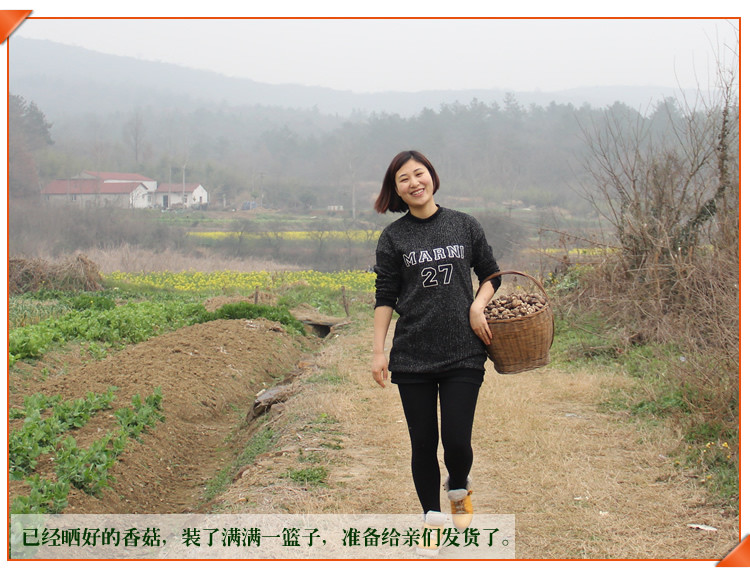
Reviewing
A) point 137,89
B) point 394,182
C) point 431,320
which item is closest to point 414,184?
point 394,182

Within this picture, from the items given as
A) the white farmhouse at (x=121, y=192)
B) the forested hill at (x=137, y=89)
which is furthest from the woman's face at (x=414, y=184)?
the forested hill at (x=137, y=89)

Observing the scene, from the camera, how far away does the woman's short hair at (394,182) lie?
3982 mm

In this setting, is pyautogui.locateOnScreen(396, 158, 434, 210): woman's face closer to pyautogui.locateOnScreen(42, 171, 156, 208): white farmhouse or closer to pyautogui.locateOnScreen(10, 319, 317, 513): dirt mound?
pyautogui.locateOnScreen(10, 319, 317, 513): dirt mound

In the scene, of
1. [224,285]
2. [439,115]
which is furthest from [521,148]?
[224,285]

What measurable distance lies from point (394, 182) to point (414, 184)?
15 centimetres

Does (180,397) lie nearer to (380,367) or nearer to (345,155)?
(380,367)

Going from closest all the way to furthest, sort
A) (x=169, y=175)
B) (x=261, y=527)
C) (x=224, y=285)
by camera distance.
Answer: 1. (x=261, y=527)
2. (x=224, y=285)
3. (x=169, y=175)

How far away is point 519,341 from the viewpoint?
4.05 m

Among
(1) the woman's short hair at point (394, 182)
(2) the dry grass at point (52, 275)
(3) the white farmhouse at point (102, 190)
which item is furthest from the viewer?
(3) the white farmhouse at point (102, 190)

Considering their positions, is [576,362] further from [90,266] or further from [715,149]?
[90,266]

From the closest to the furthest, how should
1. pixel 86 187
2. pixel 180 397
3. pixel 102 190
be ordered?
pixel 180 397
pixel 102 190
pixel 86 187

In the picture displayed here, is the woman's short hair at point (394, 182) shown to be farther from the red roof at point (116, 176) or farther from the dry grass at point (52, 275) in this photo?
the red roof at point (116, 176)

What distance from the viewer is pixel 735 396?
6.04m

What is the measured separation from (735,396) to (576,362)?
13.8ft
